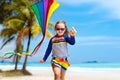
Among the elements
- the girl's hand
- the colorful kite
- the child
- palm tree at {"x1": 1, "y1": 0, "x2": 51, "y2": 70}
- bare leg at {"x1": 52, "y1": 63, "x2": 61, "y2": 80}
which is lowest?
bare leg at {"x1": 52, "y1": 63, "x2": 61, "y2": 80}

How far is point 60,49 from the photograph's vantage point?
7.61 meters

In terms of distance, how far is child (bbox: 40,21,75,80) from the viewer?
755 centimetres

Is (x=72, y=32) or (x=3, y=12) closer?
(x=72, y=32)

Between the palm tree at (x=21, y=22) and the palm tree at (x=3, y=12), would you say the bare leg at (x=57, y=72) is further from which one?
the palm tree at (x=3, y=12)

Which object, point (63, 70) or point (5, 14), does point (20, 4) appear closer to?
point (5, 14)

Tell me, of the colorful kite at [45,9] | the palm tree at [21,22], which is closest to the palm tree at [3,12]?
the palm tree at [21,22]

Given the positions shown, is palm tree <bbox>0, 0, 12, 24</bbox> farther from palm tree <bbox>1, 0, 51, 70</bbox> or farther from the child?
the child

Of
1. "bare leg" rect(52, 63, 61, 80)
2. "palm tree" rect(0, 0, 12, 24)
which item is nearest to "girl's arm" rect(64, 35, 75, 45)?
"bare leg" rect(52, 63, 61, 80)

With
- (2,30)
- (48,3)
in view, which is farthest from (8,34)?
(48,3)

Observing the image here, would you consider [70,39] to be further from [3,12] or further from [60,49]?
[3,12]

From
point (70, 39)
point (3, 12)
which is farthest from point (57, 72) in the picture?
point (3, 12)

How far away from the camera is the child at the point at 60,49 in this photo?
755 centimetres

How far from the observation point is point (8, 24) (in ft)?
109

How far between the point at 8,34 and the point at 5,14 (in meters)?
2.51
